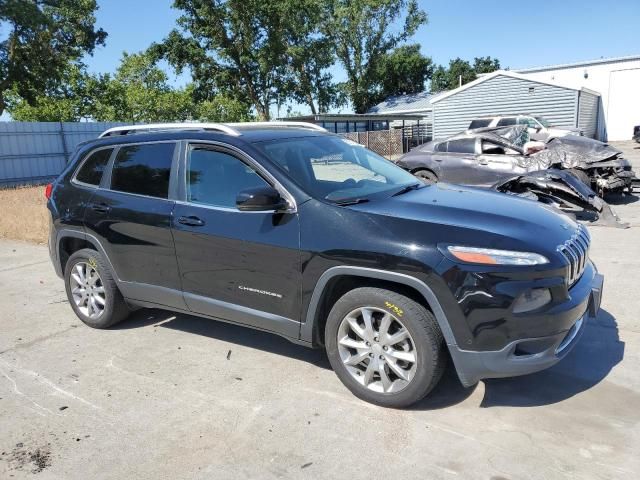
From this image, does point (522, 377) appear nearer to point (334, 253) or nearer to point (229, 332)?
point (334, 253)

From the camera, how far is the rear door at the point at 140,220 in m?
4.32

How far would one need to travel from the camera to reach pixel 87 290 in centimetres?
507

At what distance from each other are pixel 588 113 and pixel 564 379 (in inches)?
1109

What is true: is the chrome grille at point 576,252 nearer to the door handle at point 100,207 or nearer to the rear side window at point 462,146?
the door handle at point 100,207

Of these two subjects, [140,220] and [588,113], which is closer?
[140,220]

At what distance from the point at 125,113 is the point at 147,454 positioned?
3049 cm

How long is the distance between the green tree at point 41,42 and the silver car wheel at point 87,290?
Answer: 23.7m

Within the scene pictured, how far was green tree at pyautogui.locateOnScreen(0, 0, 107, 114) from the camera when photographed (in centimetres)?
2439

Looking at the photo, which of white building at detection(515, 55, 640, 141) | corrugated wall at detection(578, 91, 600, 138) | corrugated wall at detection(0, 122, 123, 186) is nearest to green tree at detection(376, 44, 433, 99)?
white building at detection(515, 55, 640, 141)

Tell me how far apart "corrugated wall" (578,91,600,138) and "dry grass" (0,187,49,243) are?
74.4 ft

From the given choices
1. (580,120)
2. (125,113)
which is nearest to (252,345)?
(580,120)

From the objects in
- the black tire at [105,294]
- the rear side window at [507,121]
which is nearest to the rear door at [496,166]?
the black tire at [105,294]

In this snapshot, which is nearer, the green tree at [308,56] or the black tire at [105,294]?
the black tire at [105,294]

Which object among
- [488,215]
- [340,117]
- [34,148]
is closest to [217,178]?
[488,215]
